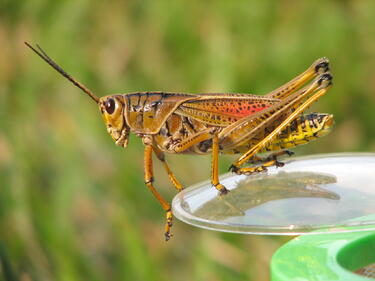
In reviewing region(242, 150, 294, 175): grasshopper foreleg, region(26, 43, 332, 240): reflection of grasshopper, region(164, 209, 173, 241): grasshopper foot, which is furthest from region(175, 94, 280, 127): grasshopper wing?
region(164, 209, 173, 241): grasshopper foot

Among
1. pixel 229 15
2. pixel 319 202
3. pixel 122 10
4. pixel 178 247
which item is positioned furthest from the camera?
pixel 122 10

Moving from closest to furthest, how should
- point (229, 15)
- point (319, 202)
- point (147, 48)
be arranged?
point (319, 202) < point (229, 15) < point (147, 48)

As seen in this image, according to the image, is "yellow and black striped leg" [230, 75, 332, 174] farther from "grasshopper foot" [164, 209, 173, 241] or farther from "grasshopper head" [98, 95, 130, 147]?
"grasshopper head" [98, 95, 130, 147]

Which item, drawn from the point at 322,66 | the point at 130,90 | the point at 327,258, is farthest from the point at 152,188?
the point at 130,90

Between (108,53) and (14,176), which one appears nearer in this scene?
(14,176)

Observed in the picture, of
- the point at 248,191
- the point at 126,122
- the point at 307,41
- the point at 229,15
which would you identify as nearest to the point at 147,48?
the point at 229,15

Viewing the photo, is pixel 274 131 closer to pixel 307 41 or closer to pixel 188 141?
pixel 188 141

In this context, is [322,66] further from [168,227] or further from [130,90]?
[130,90]

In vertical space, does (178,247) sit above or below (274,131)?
below
